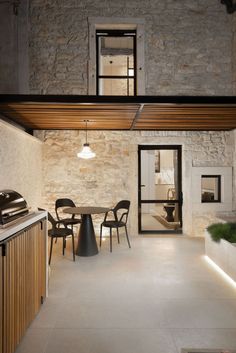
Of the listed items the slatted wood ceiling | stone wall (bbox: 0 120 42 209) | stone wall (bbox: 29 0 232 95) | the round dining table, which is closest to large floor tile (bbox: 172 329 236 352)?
the round dining table

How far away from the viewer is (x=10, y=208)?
2.43 meters

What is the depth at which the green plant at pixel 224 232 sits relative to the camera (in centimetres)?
401

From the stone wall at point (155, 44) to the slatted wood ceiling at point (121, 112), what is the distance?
40.5 inches

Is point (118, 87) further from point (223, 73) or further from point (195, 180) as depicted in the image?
point (195, 180)

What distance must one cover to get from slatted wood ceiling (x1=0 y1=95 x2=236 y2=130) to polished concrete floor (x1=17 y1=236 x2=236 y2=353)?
254 cm

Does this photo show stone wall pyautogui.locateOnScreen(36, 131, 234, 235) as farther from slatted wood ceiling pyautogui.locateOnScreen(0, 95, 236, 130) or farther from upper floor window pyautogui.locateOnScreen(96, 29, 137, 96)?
upper floor window pyautogui.locateOnScreen(96, 29, 137, 96)

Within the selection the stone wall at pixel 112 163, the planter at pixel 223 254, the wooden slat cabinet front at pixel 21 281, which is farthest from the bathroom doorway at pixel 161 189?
the wooden slat cabinet front at pixel 21 281

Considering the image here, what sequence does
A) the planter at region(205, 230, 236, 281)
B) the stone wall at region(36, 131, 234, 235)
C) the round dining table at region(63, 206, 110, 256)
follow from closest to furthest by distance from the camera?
1. the planter at region(205, 230, 236, 281)
2. the round dining table at region(63, 206, 110, 256)
3. the stone wall at region(36, 131, 234, 235)

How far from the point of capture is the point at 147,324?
249 centimetres

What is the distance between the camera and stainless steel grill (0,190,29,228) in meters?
2.19

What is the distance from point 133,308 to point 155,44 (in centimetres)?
569

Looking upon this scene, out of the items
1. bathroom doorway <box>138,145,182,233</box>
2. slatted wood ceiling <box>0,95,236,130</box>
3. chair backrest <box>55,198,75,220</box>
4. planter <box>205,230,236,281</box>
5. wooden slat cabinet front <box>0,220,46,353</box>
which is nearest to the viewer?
wooden slat cabinet front <box>0,220,46,353</box>

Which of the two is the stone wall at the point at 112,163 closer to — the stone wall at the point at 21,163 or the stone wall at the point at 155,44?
the stone wall at the point at 21,163

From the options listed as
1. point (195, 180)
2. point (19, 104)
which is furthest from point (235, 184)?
point (19, 104)
